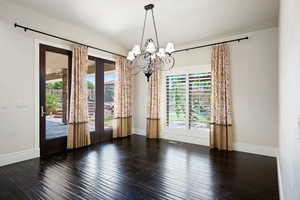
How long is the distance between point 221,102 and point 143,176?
2856mm

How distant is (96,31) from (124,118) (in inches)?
114

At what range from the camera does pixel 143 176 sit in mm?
3055

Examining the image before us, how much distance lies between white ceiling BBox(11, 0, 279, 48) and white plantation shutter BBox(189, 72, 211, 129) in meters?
1.16

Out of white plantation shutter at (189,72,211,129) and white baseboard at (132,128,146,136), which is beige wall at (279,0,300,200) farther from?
white baseboard at (132,128,146,136)

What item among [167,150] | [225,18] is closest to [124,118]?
[167,150]

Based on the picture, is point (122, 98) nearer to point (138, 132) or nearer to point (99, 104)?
point (99, 104)

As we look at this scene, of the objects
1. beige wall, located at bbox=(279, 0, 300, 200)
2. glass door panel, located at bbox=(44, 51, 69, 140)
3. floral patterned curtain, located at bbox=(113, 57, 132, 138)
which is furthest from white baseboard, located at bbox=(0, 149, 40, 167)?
beige wall, located at bbox=(279, 0, 300, 200)

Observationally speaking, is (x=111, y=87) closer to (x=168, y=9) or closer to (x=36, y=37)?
(x=36, y=37)

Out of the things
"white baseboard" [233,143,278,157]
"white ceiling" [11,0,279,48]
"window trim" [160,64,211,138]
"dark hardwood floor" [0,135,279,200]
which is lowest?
"dark hardwood floor" [0,135,279,200]

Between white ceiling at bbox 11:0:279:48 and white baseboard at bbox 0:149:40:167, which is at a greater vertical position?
white ceiling at bbox 11:0:279:48

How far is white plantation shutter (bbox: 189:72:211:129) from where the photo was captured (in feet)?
16.3

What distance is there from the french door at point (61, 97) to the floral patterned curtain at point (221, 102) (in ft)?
10.9

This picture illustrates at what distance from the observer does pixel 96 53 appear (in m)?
5.26

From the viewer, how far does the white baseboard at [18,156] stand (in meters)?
3.49
